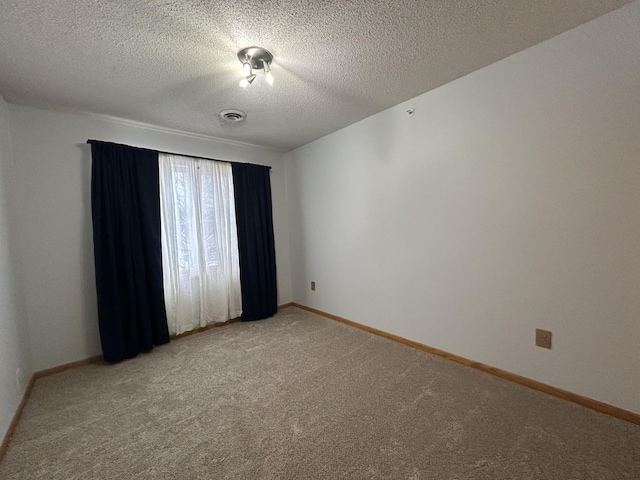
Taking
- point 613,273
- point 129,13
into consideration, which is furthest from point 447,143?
point 129,13

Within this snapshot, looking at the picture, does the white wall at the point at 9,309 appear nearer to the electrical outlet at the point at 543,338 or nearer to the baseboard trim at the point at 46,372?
the baseboard trim at the point at 46,372

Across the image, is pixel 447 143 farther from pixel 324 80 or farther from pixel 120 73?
pixel 120 73

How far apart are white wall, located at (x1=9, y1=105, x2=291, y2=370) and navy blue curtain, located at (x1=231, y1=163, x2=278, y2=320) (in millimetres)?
1287

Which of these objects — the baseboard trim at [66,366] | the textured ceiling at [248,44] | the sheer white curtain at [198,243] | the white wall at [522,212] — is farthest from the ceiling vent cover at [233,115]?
the baseboard trim at [66,366]

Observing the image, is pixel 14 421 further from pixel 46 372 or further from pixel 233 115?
pixel 233 115

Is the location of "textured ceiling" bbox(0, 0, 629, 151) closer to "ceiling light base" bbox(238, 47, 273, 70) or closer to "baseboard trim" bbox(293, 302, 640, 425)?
"ceiling light base" bbox(238, 47, 273, 70)

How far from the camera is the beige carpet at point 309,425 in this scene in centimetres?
130

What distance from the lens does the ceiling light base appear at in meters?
1.67

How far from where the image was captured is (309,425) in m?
1.58

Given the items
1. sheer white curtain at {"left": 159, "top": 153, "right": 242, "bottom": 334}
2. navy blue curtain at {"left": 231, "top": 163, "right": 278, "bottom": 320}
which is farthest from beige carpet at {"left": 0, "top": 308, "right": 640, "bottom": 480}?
navy blue curtain at {"left": 231, "top": 163, "right": 278, "bottom": 320}

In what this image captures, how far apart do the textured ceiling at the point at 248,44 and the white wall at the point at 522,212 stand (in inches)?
10.3

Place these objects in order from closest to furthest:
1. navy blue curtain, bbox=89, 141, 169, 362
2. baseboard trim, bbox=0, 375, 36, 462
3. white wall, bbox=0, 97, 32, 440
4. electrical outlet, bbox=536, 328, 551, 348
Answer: baseboard trim, bbox=0, 375, 36, 462, white wall, bbox=0, 97, 32, 440, electrical outlet, bbox=536, 328, 551, 348, navy blue curtain, bbox=89, 141, 169, 362

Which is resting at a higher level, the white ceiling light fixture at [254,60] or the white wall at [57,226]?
the white ceiling light fixture at [254,60]

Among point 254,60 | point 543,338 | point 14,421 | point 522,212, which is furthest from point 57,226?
point 543,338
